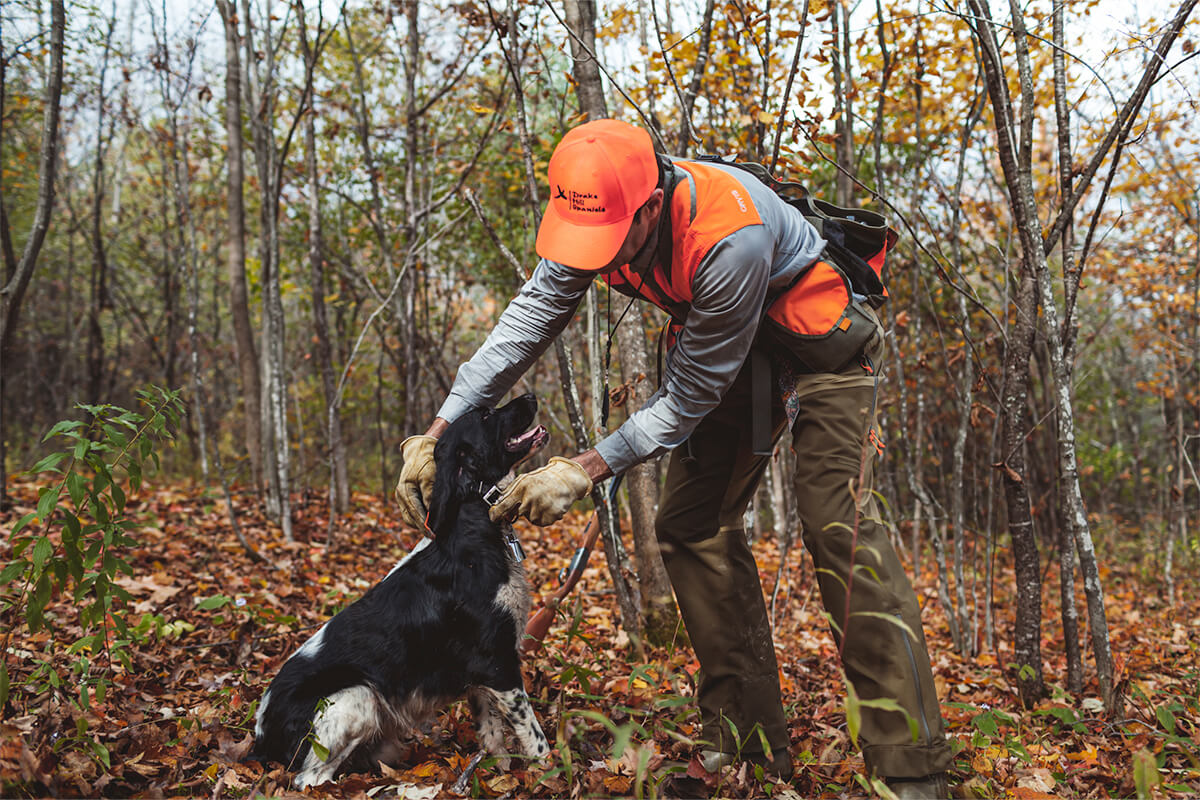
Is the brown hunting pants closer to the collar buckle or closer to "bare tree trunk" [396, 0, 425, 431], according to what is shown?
the collar buckle

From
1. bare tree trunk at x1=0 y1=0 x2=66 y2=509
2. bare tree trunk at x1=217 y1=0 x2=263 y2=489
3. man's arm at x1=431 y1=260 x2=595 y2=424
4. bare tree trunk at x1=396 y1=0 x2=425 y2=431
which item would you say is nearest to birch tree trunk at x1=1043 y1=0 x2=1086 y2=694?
man's arm at x1=431 y1=260 x2=595 y2=424

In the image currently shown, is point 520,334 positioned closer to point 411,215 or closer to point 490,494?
point 490,494

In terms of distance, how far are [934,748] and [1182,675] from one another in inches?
119

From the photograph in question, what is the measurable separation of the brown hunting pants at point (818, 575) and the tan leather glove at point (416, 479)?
91 centimetres

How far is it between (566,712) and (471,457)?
110 cm

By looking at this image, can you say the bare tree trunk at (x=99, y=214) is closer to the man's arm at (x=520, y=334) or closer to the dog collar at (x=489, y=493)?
the man's arm at (x=520, y=334)

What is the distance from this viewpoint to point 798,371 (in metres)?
2.56

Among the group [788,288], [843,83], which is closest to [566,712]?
[788,288]

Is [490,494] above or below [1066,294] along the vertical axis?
below

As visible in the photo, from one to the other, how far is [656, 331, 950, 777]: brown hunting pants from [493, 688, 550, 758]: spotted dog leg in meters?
0.62

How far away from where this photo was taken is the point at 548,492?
2297 millimetres

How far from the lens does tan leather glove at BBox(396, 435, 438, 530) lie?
2803 mm

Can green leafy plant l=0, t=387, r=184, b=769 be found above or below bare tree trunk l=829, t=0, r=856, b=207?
below

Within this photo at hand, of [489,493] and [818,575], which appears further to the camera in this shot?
[489,493]
